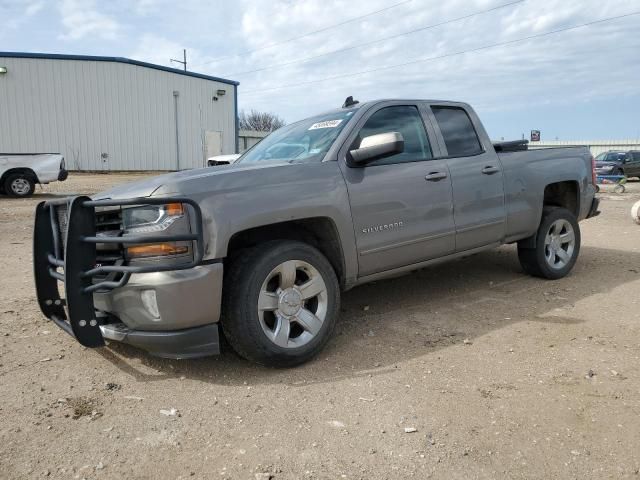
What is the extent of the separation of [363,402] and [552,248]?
3596mm

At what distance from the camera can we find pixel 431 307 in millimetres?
4777

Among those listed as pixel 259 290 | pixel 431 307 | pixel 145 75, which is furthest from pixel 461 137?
pixel 145 75

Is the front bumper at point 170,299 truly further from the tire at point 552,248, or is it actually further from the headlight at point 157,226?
the tire at point 552,248

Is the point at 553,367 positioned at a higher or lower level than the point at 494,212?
lower

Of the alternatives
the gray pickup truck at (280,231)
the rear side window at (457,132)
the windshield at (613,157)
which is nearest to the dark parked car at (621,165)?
the windshield at (613,157)

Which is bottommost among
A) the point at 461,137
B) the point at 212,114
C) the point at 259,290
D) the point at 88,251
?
the point at 259,290

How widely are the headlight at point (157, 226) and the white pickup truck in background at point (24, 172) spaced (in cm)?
1371

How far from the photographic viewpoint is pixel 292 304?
135 inches

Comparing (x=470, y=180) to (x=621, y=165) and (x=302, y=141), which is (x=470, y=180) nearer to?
(x=302, y=141)

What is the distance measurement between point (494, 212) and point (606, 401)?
87.9 inches

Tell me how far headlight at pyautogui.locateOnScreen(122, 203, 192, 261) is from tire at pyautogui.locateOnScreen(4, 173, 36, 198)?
13.8 meters

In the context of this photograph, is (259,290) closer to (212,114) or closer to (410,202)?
(410,202)

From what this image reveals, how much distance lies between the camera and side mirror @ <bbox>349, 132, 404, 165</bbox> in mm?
3656

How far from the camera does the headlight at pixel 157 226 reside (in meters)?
3.02
